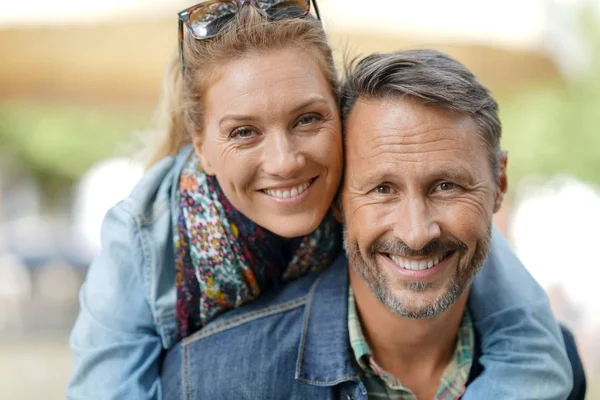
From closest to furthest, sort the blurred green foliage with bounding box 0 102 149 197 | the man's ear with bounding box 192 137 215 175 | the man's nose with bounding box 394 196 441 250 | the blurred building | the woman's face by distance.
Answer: the man's nose with bounding box 394 196 441 250 → the woman's face → the man's ear with bounding box 192 137 215 175 → the blurred building → the blurred green foliage with bounding box 0 102 149 197

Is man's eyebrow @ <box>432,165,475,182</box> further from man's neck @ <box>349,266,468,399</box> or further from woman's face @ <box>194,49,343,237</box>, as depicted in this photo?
man's neck @ <box>349,266,468,399</box>

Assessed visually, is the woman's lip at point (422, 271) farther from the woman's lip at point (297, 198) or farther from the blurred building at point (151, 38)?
the blurred building at point (151, 38)

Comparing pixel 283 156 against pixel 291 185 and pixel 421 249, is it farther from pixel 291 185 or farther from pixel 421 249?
pixel 421 249

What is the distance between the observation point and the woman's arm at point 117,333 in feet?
8.05

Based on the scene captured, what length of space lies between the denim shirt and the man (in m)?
0.03

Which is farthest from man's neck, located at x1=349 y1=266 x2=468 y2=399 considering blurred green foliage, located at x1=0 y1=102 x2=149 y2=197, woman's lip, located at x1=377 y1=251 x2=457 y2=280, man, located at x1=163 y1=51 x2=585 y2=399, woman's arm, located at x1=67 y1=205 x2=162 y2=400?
blurred green foliage, located at x1=0 y1=102 x2=149 y2=197

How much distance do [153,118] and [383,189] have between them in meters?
1.27

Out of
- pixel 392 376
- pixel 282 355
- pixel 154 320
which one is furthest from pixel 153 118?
pixel 392 376

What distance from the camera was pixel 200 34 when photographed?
7.97 ft

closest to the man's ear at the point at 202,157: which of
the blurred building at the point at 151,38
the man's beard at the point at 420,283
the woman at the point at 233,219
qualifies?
the woman at the point at 233,219

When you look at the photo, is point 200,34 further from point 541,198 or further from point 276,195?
point 541,198

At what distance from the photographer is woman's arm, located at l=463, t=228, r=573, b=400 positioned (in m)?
Result: 2.41

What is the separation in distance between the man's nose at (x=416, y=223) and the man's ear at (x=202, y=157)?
71 cm

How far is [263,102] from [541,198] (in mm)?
8728
